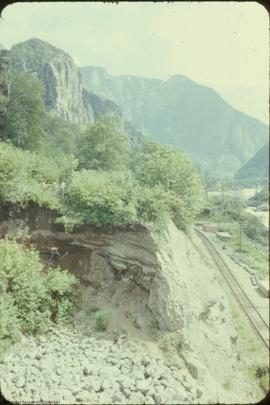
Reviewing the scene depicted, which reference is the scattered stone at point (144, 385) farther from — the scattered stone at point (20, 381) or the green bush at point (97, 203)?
the green bush at point (97, 203)

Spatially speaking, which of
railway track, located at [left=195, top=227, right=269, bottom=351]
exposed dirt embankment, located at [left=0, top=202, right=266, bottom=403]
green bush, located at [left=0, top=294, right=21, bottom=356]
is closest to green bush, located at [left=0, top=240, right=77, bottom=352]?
green bush, located at [left=0, top=294, right=21, bottom=356]

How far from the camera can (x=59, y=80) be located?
6750cm

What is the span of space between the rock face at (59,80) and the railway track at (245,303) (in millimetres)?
42648

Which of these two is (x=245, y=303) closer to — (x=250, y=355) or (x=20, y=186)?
(x=250, y=355)

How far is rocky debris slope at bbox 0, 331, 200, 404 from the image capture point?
763cm

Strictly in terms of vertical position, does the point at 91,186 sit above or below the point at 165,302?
above

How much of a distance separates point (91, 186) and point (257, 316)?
30.1 ft

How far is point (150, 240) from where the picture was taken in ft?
37.5

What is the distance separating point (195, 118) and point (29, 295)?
131201 millimetres

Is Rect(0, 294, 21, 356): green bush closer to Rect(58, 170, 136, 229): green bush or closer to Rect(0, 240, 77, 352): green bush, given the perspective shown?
Rect(0, 240, 77, 352): green bush

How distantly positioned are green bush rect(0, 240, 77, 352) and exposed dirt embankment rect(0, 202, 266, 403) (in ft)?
2.86

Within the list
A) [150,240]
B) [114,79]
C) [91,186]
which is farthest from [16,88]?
[114,79]

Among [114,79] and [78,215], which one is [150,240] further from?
[114,79]

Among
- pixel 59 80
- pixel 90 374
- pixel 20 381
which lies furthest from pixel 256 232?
pixel 59 80
